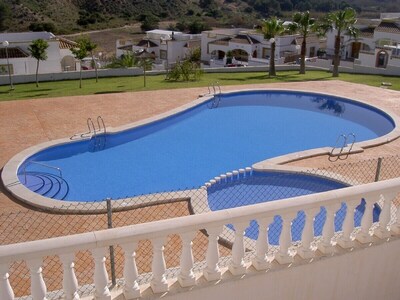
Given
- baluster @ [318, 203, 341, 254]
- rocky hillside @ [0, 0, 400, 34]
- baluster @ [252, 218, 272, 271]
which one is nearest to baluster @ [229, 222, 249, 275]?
baluster @ [252, 218, 272, 271]

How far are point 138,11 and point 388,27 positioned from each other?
167 feet

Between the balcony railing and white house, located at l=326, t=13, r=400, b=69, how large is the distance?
30560 millimetres

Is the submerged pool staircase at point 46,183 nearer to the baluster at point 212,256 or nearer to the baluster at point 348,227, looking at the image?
the baluster at point 212,256

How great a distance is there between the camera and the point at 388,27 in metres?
43.7

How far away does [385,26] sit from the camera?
Result: 44094 mm

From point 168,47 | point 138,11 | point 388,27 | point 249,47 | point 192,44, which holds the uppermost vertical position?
point 138,11

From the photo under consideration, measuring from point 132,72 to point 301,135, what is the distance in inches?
554

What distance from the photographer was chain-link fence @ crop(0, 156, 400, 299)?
21.1 ft

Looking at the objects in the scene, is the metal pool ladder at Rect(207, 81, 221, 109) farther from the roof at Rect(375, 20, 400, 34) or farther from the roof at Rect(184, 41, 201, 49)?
the roof at Rect(184, 41, 201, 49)

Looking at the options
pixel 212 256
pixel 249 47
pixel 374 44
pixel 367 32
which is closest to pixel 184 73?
pixel 212 256

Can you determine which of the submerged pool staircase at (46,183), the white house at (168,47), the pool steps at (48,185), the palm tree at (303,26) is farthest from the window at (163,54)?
the pool steps at (48,185)

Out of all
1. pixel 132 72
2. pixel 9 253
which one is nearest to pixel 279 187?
pixel 9 253

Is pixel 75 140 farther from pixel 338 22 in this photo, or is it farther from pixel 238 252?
pixel 338 22

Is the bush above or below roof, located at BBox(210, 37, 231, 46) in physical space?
below
